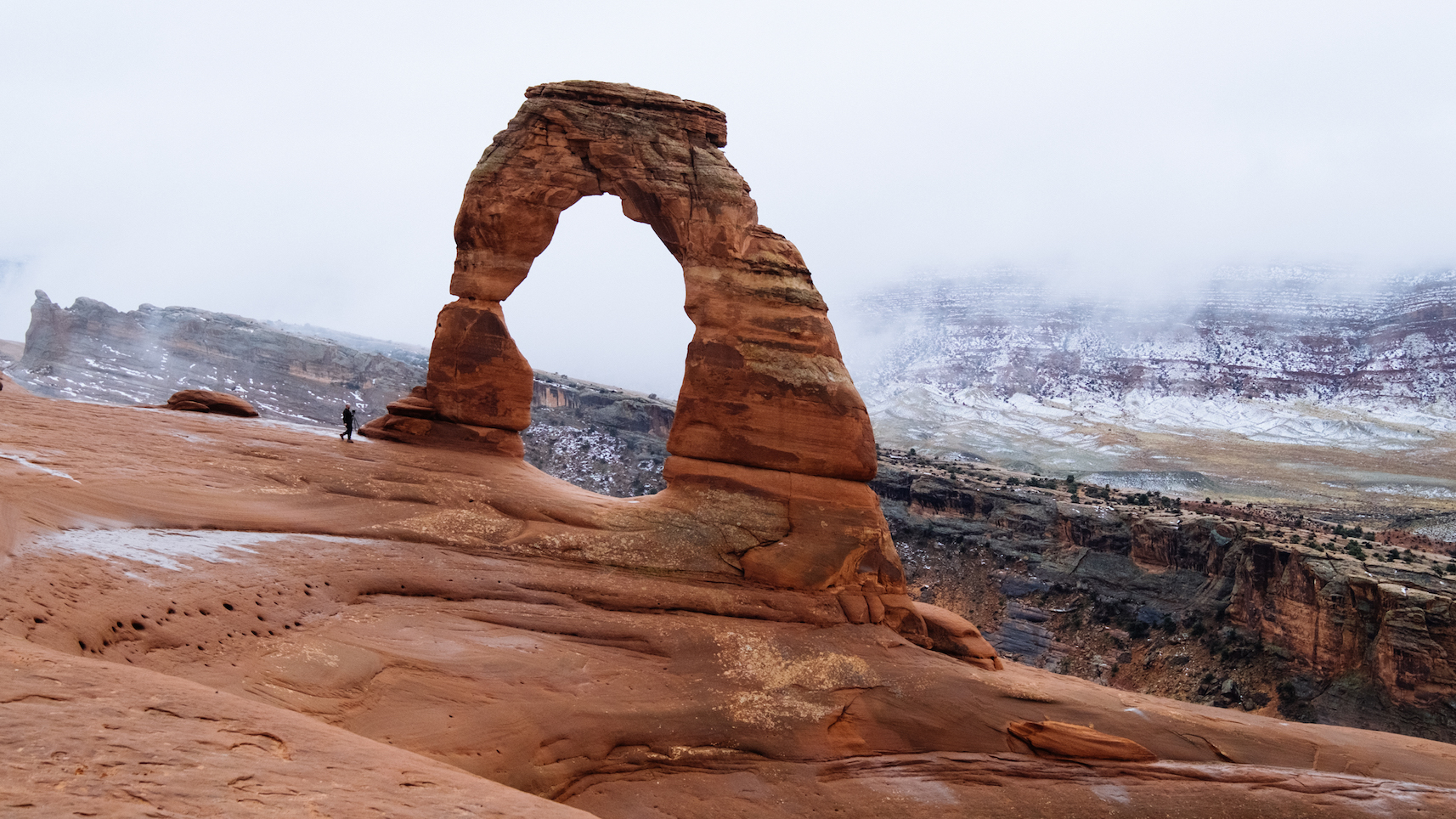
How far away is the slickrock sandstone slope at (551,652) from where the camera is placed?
43.6 ft

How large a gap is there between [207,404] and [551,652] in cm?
1453

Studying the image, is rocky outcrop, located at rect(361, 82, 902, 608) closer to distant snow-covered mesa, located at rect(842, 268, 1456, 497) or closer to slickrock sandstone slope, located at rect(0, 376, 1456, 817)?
slickrock sandstone slope, located at rect(0, 376, 1456, 817)

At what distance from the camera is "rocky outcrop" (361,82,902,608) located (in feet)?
70.9

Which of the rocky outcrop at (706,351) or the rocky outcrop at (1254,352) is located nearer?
the rocky outcrop at (706,351)

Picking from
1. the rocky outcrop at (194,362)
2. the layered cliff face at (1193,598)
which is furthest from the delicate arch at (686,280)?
the rocky outcrop at (194,362)

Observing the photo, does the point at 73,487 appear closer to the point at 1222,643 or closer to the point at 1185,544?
the point at 1222,643

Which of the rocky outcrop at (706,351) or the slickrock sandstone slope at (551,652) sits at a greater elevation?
the rocky outcrop at (706,351)

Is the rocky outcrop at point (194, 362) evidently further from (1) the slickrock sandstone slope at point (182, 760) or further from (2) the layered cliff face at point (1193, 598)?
(1) the slickrock sandstone slope at point (182, 760)

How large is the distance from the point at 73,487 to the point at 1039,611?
4793 cm

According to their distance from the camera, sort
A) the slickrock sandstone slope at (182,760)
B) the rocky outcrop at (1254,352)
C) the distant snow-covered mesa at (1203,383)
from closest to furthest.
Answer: the slickrock sandstone slope at (182,760)
the distant snow-covered mesa at (1203,383)
the rocky outcrop at (1254,352)

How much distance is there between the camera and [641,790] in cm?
1511

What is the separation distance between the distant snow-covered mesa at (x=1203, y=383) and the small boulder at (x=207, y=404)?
111m

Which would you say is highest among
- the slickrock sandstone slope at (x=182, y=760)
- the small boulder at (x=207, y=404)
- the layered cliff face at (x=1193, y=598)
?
the small boulder at (x=207, y=404)

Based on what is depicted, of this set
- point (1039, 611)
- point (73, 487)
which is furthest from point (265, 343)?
point (73, 487)
